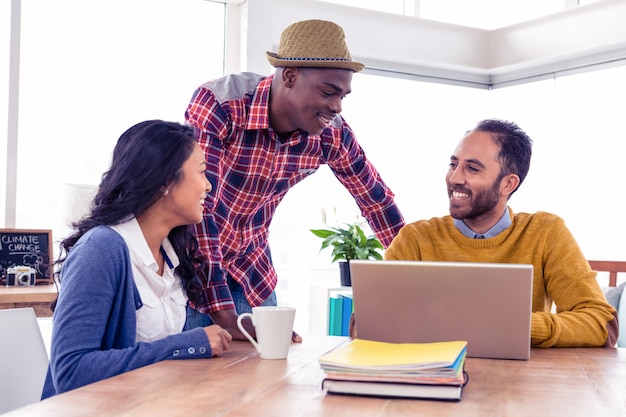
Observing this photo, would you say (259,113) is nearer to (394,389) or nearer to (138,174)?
(138,174)

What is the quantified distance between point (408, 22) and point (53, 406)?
4.36 m

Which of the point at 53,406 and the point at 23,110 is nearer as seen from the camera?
the point at 53,406

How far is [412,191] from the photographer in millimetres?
5234

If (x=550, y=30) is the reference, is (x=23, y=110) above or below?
below

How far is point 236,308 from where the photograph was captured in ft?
7.34

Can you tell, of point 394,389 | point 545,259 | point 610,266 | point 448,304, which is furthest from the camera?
point 610,266

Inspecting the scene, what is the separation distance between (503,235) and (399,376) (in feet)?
3.22

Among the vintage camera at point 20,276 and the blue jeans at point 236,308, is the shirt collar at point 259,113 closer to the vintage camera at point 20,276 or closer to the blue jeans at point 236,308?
the blue jeans at point 236,308

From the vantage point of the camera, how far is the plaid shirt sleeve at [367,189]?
8.12 feet

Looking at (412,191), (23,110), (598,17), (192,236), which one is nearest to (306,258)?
(412,191)

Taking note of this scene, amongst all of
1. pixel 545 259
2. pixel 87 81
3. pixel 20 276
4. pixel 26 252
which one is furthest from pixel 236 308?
pixel 87 81

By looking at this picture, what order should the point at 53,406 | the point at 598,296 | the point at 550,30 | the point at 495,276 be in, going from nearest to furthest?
the point at 53,406 < the point at 495,276 < the point at 598,296 < the point at 550,30

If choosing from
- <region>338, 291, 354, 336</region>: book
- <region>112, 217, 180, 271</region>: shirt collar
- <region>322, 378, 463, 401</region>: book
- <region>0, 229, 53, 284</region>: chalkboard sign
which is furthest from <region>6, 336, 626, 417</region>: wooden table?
<region>338, 291, 354, 336</region>: book

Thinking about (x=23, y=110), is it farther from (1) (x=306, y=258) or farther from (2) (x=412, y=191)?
(2) (x=412, y=191)
